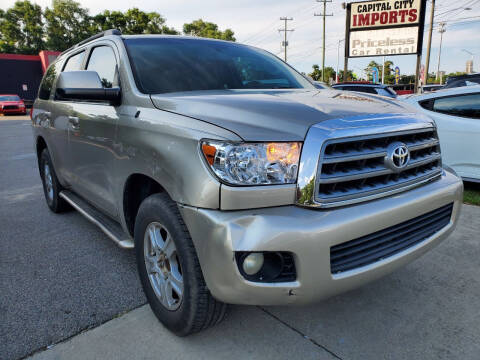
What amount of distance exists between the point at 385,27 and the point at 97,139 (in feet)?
58.0

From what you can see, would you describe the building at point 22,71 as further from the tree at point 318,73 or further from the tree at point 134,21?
the tree at point 318,73

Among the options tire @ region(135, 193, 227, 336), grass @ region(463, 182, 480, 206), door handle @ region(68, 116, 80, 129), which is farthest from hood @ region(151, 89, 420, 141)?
grass @ region(463, 182, 480, 206)

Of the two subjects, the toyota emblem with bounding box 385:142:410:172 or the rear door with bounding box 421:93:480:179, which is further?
the rear door with bounding box 421:93:480:179

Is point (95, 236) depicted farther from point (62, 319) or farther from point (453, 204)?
point (453, 204)

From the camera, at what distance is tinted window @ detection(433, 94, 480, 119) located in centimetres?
498

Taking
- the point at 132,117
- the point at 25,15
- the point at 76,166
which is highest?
the point at 25,15

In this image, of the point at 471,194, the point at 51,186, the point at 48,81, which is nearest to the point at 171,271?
the point at 51,186

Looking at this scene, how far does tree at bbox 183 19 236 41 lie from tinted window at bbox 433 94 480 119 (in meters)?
54.9

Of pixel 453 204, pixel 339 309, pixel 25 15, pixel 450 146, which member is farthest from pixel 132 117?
pixel 25 15

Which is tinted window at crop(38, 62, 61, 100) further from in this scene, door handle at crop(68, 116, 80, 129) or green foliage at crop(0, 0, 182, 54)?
green foliage at crop(0, 0, 182, 54)

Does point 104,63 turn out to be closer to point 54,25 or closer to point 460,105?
point 460,105

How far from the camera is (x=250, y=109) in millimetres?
1948

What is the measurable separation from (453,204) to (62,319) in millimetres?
2515

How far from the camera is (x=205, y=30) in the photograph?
57.9 m
